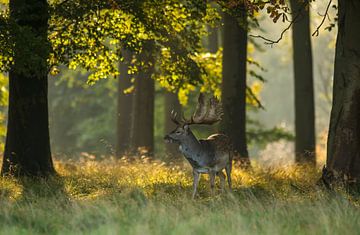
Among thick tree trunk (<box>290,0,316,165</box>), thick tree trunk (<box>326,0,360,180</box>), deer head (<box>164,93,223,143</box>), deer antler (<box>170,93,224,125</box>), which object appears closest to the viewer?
deer head (<box>164,93,223,143</box>)

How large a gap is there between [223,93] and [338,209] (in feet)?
29.2

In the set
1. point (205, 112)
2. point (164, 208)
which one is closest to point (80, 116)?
point (205, 112)

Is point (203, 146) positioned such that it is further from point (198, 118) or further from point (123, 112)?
point (123, 112)

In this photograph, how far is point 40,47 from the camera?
1434 centimetres

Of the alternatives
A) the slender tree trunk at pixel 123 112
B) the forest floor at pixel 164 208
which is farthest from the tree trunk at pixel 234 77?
the slender tree trunk at pixel 123 112

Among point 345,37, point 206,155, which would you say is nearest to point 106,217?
point 206,155

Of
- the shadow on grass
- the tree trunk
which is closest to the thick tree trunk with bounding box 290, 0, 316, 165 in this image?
the tree trunk

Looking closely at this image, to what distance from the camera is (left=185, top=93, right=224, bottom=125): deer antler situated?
46.0 ft

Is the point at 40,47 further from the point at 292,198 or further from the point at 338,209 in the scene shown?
the point at 338,209

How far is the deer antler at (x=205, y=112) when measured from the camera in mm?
14008

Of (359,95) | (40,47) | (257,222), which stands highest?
(40,47)

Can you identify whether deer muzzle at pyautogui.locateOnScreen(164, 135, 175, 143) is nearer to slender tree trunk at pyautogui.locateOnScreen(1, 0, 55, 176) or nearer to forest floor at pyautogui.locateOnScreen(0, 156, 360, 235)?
forest floor at pyautogui.locateOnScreen(0, 156, 360, 235)

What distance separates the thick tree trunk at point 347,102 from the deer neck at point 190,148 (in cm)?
255

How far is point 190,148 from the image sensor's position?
13.7 meters
